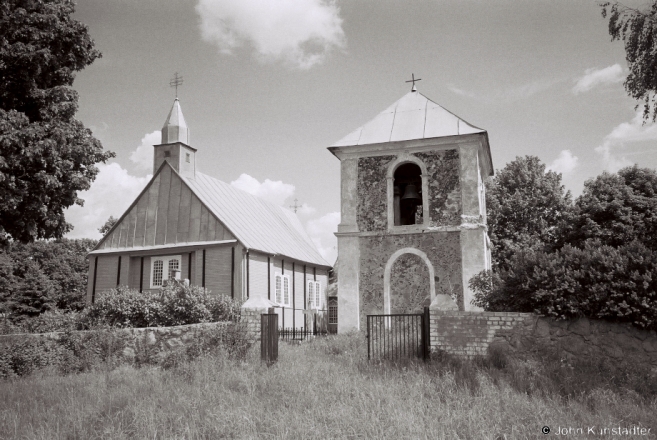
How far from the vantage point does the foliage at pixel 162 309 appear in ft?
48.7

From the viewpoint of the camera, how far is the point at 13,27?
14.2 metres

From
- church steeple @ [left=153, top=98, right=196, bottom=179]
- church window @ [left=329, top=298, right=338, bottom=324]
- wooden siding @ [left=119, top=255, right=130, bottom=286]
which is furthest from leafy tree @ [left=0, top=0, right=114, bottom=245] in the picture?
church window @ [left=329, top=298, right=338, bottom=324]

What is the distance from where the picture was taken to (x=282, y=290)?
2700 centimetres

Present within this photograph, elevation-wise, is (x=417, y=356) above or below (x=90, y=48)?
below

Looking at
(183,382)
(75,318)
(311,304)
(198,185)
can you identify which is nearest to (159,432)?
(183,382)

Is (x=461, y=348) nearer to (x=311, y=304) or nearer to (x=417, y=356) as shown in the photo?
(x=417, y=356)

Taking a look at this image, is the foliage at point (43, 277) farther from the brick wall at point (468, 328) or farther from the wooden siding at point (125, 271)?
the brick wall at point (468, 328)

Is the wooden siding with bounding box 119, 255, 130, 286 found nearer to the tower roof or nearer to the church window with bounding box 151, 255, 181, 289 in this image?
the church window with bounding box 151, 255, 181, 289

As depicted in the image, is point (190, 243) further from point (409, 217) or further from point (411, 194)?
point (411, 194)

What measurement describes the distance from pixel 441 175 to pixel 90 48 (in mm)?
11342

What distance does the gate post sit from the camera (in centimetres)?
1120

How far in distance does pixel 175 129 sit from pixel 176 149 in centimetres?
134

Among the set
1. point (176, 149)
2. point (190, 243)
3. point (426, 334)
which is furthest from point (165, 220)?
point (426, 334)

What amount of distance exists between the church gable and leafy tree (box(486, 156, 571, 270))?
48.6 feet
